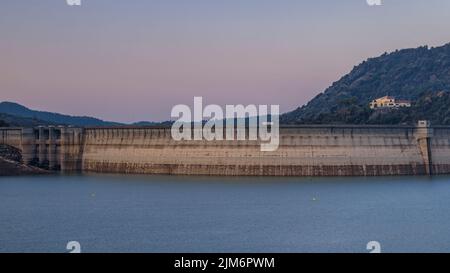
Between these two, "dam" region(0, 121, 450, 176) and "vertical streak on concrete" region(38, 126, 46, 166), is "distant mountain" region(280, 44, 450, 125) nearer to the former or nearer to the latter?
"vertical streak on concrete" region(38, 126, 46, 166)

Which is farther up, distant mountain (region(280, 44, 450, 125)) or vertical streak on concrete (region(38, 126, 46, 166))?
distant mountain (region(280, 44, 450, 125))

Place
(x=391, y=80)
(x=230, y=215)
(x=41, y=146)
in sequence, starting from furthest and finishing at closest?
(x=391, y=80), (x=41, y=146), (x=230, y=215)

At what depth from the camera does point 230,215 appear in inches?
1323

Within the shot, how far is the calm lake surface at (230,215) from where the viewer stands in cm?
2711

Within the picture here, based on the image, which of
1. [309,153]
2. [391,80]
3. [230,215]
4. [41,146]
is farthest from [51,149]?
[391,80]

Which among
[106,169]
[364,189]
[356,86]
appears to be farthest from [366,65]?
[364,189]

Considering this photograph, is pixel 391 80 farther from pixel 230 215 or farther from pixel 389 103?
pixel 230 215

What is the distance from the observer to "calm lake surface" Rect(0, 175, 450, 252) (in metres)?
27.1

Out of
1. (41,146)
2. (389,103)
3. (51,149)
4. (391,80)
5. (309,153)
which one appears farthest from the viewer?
(391,80)

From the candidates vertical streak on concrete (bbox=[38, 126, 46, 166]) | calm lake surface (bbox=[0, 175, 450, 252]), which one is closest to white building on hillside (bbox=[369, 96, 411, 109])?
vertical streak on concrete (bbox=[38, 126, 46, 166])

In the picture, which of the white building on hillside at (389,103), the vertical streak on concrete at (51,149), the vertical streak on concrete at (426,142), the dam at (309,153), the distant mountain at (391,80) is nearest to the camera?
the dam at (309,153)

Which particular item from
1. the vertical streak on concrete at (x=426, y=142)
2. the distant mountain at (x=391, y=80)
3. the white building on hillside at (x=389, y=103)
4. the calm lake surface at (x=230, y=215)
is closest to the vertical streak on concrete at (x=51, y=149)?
the calm lake surface at (x=230, y=215)

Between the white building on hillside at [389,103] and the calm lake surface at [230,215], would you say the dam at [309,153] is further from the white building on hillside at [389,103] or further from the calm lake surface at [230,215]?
the white building on hillside at [389,103]
